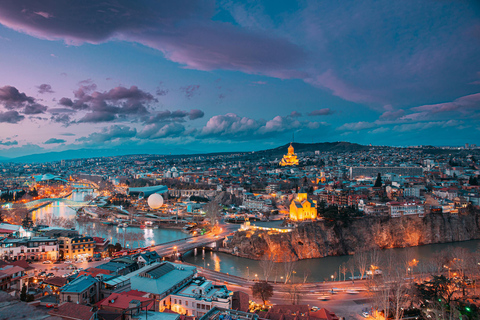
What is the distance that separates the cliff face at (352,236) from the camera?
15211 millimetres

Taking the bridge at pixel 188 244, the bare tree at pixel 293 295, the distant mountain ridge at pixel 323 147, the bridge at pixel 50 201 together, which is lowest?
the bare tree at pixel 293 295

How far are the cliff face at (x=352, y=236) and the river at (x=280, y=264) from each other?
57cm

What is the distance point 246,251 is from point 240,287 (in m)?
4.90

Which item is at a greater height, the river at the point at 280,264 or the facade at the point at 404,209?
the facade at the point at 404,209

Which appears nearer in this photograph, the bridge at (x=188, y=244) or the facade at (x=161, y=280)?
the facade at (x=161, y=280)

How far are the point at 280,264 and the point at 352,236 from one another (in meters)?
4.72

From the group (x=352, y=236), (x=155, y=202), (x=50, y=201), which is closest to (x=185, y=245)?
(x=352, y=236)

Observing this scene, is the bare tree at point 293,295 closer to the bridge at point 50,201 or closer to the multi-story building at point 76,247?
the multi-story building at point 76,247

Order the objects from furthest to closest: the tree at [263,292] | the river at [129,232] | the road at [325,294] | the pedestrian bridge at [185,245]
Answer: the river at [129,232] → the pedestrian bridge at [185,245] → the road at [325,294] → the tree at [263,292]

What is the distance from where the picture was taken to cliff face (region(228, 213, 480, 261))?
49.9 feet

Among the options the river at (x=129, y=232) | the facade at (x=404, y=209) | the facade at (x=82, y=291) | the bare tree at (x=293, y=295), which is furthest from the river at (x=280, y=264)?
the facade at (x=82, y=291)

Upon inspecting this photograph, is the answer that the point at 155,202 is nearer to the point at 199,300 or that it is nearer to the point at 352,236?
the point at 352,236

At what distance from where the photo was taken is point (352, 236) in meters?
16.6

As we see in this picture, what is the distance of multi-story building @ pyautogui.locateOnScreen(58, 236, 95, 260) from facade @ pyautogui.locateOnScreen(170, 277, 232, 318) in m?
6.95
